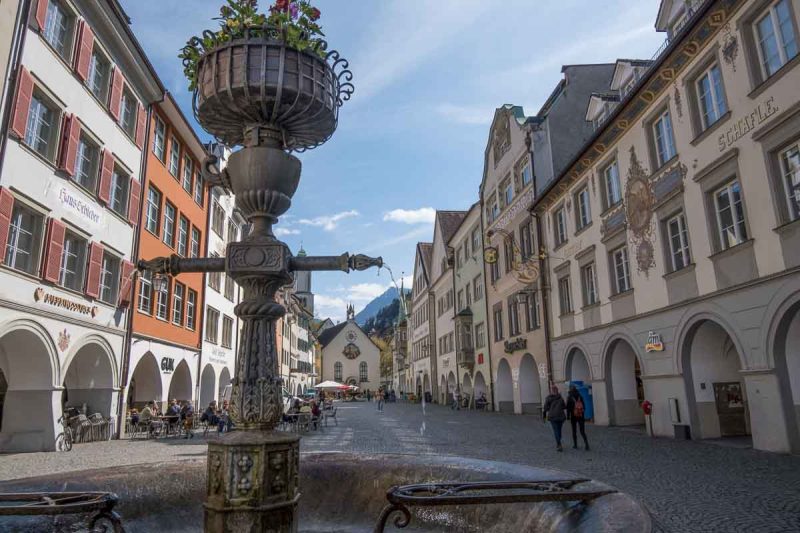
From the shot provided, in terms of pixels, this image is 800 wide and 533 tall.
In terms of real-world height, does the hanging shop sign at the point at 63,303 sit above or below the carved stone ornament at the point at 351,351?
below

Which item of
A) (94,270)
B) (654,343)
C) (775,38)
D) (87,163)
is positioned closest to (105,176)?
(87,163)

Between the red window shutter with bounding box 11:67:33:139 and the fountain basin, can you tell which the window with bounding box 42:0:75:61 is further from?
the fountain basin

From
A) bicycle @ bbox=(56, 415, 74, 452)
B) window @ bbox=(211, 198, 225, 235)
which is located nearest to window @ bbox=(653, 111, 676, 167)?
bicycle @ bbox=(56, 415, 74, 452)

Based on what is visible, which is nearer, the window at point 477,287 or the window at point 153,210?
the window at point 153,210

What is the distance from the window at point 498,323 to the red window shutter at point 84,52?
935 inches

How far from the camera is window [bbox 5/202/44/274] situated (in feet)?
45.4

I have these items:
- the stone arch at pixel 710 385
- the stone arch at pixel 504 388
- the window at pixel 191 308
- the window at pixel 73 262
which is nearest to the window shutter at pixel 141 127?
the window at pixel 73 262

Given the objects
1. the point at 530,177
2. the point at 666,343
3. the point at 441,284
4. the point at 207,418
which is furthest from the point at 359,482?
the point at 441,284

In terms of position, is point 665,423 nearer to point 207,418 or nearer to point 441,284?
point 207,418

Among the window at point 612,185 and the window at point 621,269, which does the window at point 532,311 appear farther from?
the window at point 612,185

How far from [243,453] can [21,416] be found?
1563 cm

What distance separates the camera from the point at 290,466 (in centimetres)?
328

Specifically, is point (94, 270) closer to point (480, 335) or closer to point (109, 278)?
point (109, 278)

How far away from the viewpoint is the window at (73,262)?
16281 millimetres
